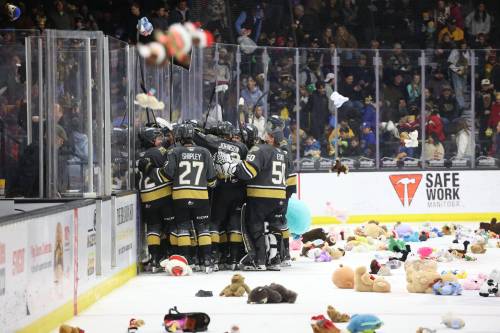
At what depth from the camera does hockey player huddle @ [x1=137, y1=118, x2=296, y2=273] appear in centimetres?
1198

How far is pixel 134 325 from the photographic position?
7.95 metres

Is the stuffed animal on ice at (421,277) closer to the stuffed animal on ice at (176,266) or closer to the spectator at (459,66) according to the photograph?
the stuffed animal on ice at (176,266)

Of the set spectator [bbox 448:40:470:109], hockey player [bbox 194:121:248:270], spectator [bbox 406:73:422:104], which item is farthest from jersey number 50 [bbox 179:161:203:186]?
spectator [bbox 448:40:470:109]

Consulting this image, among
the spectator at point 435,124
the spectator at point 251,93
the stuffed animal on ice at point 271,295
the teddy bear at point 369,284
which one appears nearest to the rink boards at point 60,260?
the stuffed animal on ice at point 271,295

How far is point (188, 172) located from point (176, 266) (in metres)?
0.97

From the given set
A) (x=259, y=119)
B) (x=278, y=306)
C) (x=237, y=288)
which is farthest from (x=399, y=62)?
(x=278, y=306)

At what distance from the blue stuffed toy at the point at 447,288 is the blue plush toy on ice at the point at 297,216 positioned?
11.5 ft

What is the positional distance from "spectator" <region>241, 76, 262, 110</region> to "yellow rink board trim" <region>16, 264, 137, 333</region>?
5.92 m

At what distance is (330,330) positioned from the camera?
746 cm

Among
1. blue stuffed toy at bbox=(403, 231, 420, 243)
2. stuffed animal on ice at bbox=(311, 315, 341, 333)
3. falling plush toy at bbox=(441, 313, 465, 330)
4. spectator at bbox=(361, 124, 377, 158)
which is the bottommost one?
blue stuffed toy at bbox=(403, 231, 420, 243)

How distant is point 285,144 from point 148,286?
9.08ft

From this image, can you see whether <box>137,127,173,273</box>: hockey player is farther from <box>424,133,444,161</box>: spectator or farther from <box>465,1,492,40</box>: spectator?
<box>465,1,492,40</box>: spectator

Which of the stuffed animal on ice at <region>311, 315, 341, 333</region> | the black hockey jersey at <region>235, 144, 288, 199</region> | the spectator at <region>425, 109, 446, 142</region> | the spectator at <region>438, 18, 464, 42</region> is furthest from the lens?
the spectator at <region>438, 18, 464, 42</region>

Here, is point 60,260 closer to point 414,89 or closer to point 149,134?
point 149,134
